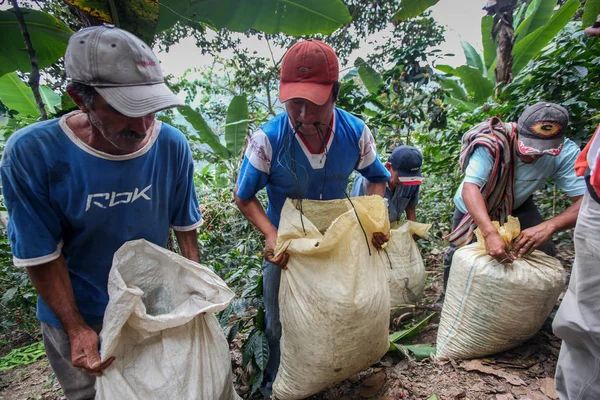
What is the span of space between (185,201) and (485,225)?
1.43 metres

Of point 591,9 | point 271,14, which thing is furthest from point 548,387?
point 271,14

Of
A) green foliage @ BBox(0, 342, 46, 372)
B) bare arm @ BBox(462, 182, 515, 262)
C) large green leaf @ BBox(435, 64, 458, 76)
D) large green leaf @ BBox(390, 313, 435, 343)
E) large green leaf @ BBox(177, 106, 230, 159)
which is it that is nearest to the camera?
bare arm @ BBox(462, 182, 515, 262)

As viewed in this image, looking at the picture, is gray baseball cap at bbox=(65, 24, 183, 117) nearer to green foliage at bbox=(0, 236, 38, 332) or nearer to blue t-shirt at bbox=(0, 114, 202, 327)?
blue t-shirt at bbox=(0, 114, 202, 327)

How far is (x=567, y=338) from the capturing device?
3.57 ft

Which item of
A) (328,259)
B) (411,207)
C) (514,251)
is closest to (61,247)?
(328,259)

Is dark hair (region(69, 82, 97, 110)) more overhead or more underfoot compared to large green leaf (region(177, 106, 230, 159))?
more overhead

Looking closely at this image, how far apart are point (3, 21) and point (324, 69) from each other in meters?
1.81

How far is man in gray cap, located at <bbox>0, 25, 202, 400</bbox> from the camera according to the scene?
3.05ft

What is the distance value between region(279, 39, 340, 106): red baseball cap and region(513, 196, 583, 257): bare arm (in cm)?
120

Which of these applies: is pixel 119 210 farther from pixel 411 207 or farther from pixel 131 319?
pixel 411 207

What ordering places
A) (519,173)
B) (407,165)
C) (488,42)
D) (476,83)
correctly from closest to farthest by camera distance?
(519,173)
(407,165)
(476,83)
(488,42)

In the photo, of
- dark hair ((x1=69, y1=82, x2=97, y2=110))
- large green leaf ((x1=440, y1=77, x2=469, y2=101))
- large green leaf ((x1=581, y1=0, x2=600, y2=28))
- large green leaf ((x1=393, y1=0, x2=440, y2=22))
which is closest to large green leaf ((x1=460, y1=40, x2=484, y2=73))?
large green leaf ((x1=440, y1=77, x2=469, y2=101))

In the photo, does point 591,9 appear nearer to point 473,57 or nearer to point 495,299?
point 495,299

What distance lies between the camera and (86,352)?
1.00 m
